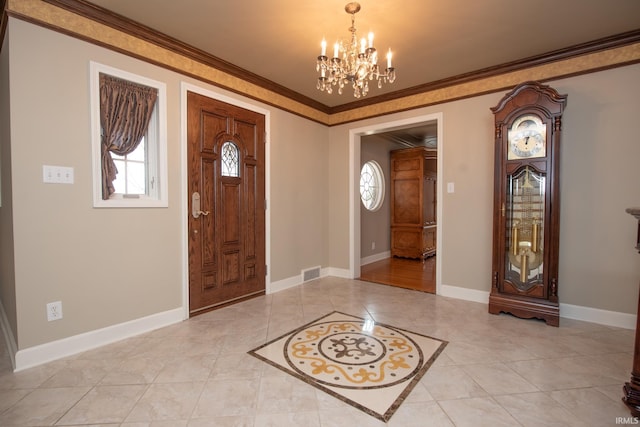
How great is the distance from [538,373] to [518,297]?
3.66ft

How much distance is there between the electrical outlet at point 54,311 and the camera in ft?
7.09

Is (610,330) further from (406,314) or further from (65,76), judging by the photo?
(65,76)

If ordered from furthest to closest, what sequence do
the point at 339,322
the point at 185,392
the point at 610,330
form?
the point at 339,322 < the point at 610,330 < the point at 185,392

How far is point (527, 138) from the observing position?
9.59 feet

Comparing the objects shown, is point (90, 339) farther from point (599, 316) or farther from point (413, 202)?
point (413, 202)

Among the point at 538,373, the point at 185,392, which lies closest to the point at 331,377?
the point at 185,392

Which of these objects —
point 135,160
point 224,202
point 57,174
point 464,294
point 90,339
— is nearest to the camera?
point 57,174

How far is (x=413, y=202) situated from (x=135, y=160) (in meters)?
4.91

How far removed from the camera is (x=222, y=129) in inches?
128

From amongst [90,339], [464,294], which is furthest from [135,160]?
[464,294]

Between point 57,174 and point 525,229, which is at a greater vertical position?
point 57,174

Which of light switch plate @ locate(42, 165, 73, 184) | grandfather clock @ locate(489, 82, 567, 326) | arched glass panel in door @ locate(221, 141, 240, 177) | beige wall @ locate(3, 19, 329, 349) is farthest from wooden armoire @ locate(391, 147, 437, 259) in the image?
light switch plate @ locate(42, 165, 73, 184)

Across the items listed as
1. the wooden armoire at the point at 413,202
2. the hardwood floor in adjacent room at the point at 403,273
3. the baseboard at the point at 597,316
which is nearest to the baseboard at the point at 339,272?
the hardwood floor in adjacent room at the point at 403,273

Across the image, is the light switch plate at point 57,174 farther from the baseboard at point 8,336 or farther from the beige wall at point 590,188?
the beige wall at point 590,188
